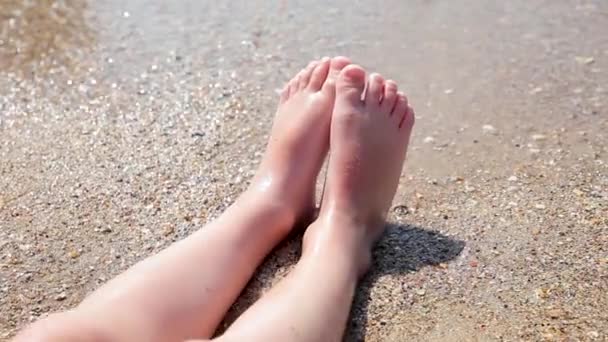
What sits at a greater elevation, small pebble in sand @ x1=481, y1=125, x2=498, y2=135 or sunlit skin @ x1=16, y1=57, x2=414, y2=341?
sunlit skin @ x1=16, y1=57, x2=414, y2=341

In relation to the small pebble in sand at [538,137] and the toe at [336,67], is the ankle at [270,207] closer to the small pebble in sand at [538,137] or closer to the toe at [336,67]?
the toe at [336,67]

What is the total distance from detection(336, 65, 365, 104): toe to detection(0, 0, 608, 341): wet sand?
0.86 ft

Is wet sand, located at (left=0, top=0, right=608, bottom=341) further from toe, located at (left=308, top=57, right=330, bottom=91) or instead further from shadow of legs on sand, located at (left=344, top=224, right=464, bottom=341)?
toe, located at (left=308, top=57, right=330, bottom=91)

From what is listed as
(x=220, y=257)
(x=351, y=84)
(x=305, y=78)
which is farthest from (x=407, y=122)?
(x=220, y=257)

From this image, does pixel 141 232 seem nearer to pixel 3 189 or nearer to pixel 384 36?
pixel 3 189

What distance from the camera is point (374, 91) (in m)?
1.85

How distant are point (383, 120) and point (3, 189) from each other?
34.3 inches

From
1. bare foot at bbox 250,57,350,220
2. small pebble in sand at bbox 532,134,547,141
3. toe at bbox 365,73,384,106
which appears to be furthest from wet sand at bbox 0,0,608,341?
toe at bbox 365,73,384,106

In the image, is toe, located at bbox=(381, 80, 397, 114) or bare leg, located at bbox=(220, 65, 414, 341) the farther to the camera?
toe, located at bbox=(381, 80, 397, 114)

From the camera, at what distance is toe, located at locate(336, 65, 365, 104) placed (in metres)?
1.81

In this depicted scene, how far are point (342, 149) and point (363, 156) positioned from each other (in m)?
0.05

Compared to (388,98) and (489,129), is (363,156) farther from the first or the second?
(489,129)

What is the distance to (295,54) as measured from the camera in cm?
259

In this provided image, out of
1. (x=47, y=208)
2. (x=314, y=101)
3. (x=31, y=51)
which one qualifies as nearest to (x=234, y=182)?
(x=314, y=101)
